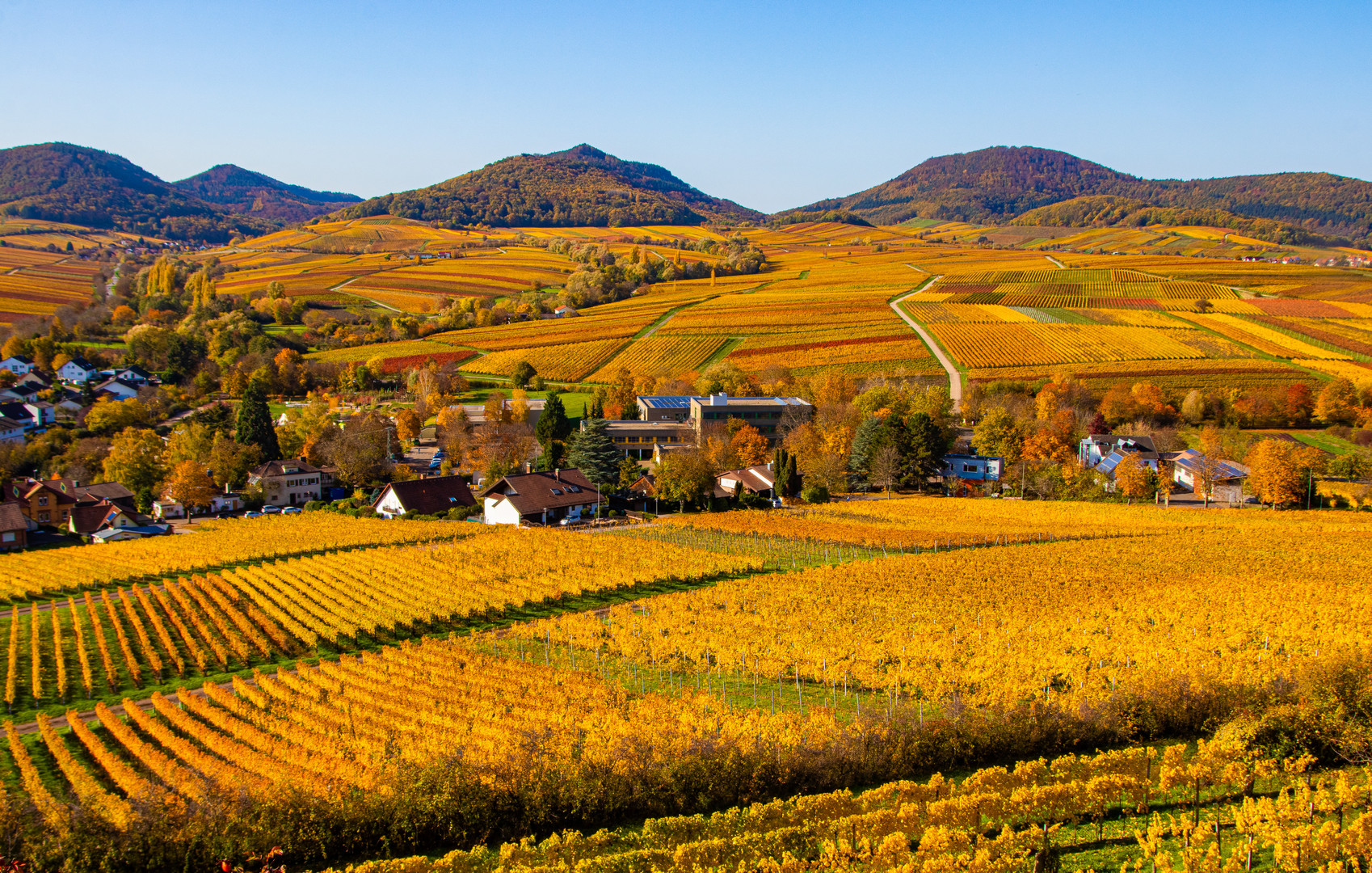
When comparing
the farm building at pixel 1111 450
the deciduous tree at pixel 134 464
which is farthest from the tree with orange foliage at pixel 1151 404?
the deciduous tree at pixel 134 464

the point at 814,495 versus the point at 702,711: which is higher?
the point at 702,711

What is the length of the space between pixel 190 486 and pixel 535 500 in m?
19.4

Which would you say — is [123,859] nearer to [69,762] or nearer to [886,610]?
[69,762]

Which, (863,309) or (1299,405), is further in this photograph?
(863,309)

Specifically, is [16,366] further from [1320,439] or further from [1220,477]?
[1320,439]

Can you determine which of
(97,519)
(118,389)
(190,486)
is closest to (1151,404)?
(190,486)

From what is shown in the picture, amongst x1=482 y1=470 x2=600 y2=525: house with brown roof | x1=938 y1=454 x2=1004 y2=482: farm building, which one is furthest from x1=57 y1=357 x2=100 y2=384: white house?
x1=938 y1=454 x2=1004 y2=482: farm building

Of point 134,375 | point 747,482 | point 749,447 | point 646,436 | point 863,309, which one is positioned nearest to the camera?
point 747,482

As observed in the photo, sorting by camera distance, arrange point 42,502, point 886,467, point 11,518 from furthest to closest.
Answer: point 886,467, point 42,502, point 11,518

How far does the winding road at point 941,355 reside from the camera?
227ft

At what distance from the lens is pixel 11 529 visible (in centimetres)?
4131

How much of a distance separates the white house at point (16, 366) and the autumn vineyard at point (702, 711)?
53.4m

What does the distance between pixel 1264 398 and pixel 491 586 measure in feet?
189

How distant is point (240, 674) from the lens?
22.8 meters
